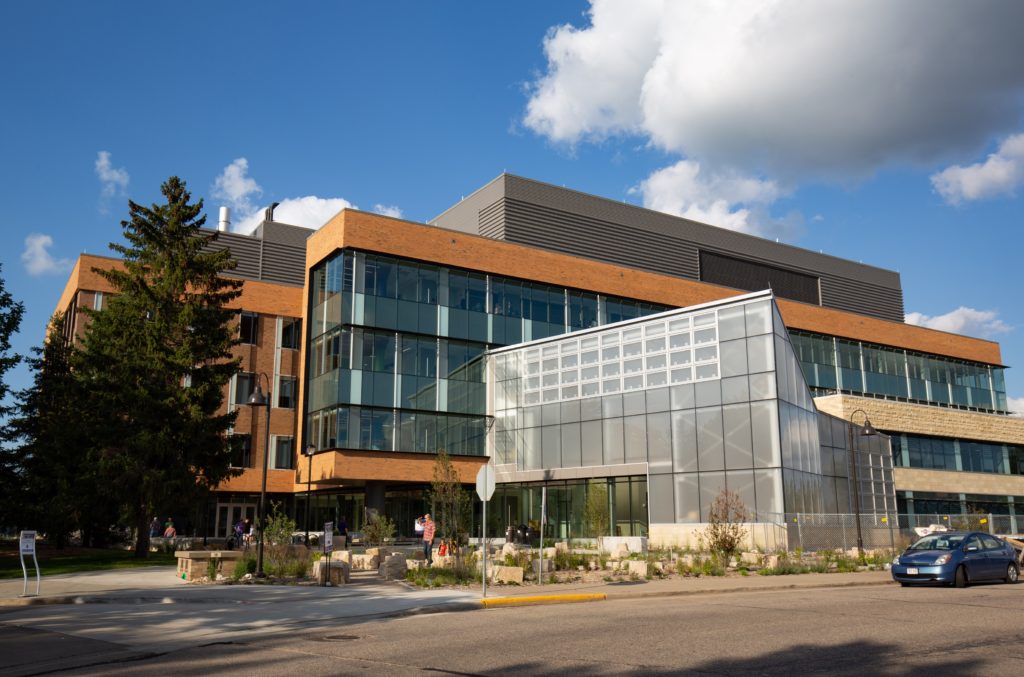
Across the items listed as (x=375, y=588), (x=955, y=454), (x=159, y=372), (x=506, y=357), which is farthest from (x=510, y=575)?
(x=955, y=454)

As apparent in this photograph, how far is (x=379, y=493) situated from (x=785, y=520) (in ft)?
69.7

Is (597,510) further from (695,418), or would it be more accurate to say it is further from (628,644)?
(628,644)

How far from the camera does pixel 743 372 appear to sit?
117 feet

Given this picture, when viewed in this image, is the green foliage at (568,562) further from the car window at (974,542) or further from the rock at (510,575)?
the car window at (974,542)

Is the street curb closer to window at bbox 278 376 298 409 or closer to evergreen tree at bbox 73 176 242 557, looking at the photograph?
evergreen tree at bbox 73 176 242 557

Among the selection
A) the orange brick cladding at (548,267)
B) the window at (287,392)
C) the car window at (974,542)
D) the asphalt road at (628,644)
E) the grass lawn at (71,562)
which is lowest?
the grass lawn at (71,562)

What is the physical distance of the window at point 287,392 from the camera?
49.8 metres

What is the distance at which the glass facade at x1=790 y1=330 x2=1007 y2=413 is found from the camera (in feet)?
198

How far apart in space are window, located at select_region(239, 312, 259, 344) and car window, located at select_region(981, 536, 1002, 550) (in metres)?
39.8

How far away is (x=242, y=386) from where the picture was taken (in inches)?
1976

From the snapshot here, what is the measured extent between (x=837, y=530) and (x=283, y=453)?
30.0m

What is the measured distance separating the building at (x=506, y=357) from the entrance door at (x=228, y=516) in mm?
164

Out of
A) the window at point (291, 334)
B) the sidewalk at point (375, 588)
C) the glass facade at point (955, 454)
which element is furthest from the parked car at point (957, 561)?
the glass facade at point (955, 454)

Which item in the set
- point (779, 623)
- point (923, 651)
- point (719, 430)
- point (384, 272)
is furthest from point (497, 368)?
point (923, 651)
